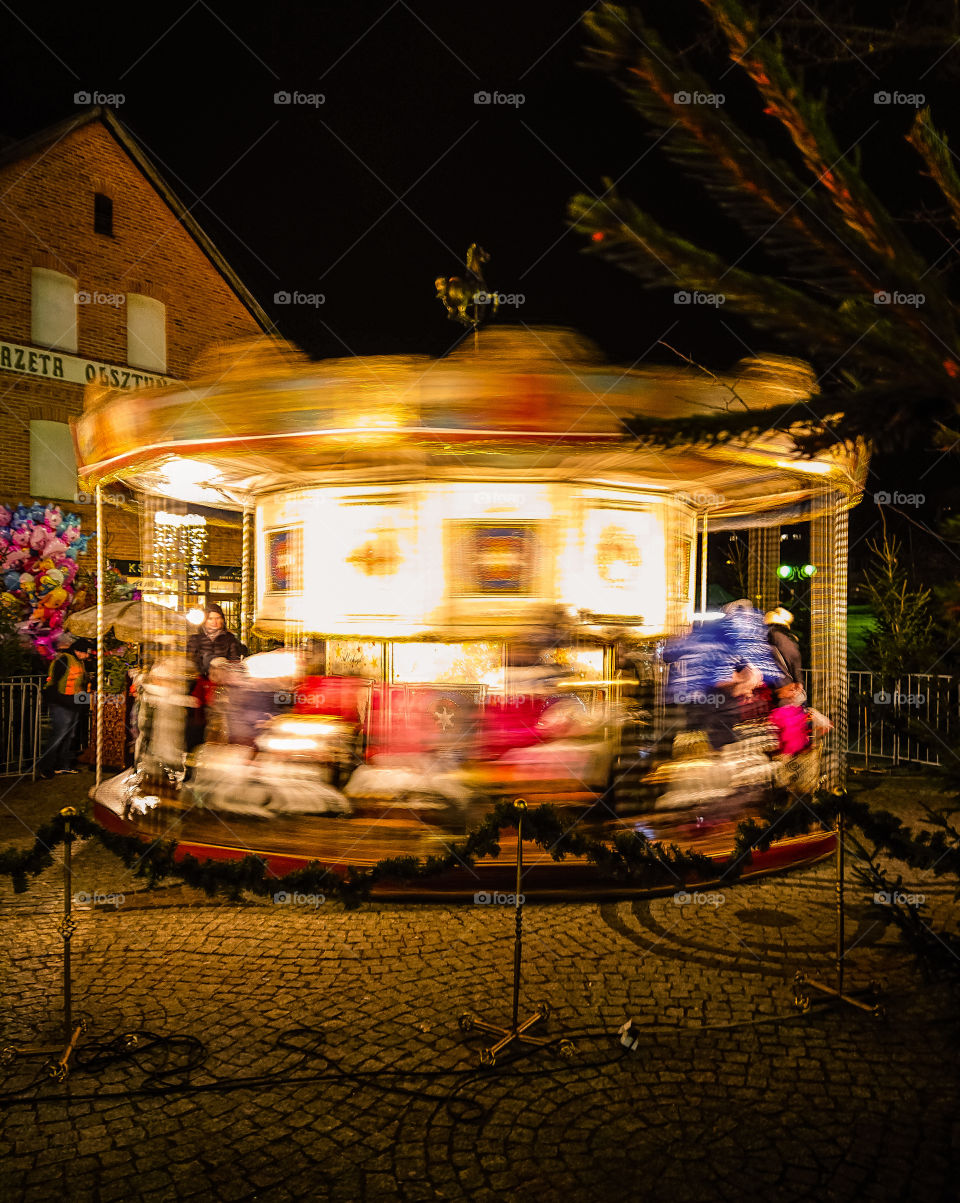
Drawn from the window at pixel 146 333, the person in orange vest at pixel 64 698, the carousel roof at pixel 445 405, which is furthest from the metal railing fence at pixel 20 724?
the window at pixel 146 333

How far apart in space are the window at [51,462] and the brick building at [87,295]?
0.07ft

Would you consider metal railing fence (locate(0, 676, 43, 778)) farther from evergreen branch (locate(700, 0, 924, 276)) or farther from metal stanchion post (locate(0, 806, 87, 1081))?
evergreen branch (locate(700, 0, 924, 276))

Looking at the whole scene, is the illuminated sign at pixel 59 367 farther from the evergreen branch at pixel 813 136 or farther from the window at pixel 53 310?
the evergreen branch at pixel 813 136

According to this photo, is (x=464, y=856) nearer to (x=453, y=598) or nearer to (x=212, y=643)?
(x=453, y=598)

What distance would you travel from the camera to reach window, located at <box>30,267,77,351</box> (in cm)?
1792

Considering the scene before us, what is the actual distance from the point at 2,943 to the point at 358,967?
86.2 inches

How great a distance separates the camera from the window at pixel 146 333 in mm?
19781

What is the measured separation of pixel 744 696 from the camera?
766 centimetres

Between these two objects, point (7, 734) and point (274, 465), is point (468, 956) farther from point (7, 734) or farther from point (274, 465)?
point (7, 734)

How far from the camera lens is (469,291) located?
290 inches

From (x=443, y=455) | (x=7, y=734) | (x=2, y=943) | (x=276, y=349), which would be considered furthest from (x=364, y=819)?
(x=7, y=734)

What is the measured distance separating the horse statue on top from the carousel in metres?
1.24

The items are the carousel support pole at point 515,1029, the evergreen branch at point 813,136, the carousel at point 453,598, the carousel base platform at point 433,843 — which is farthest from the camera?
the carousel base platform at point 433,843

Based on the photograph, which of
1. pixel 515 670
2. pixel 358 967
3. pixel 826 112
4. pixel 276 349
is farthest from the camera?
pixel 515 670
